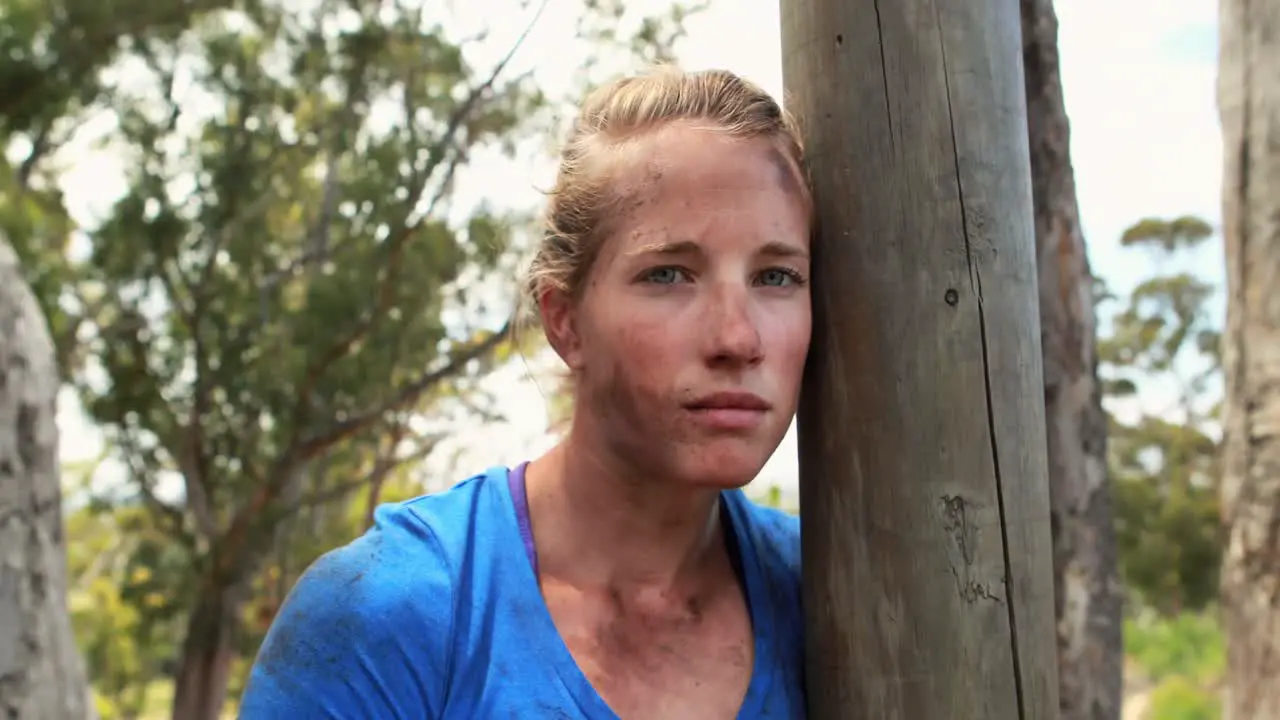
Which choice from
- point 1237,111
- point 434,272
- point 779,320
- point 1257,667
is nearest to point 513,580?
point 779,320

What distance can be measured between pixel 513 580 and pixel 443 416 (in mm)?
7960

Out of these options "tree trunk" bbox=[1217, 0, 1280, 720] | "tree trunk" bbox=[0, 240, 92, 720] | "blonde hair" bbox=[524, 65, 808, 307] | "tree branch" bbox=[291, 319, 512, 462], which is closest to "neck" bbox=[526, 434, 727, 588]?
"blonde hair" bbox=[524, 65, 808, 307]

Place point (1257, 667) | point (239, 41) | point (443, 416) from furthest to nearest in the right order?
point (443, 416)
point (239, 41)
point (1257, 667)

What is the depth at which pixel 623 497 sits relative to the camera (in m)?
1.51

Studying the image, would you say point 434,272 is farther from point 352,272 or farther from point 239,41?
point 239,41

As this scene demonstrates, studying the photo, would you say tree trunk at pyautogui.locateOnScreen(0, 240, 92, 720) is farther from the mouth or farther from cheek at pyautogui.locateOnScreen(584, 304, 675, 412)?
the mouth

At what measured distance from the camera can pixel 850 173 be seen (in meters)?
1.51

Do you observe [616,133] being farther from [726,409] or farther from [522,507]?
[522,507]

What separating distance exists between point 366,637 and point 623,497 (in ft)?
1.20

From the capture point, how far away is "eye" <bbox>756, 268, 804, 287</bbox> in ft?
4.76

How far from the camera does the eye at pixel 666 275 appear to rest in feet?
4.63

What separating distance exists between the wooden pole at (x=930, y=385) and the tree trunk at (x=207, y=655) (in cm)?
737

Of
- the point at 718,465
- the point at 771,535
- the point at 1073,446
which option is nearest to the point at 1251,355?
the point at 1073,446

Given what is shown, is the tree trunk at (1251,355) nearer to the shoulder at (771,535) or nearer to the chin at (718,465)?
the shoulder at (771,535)
